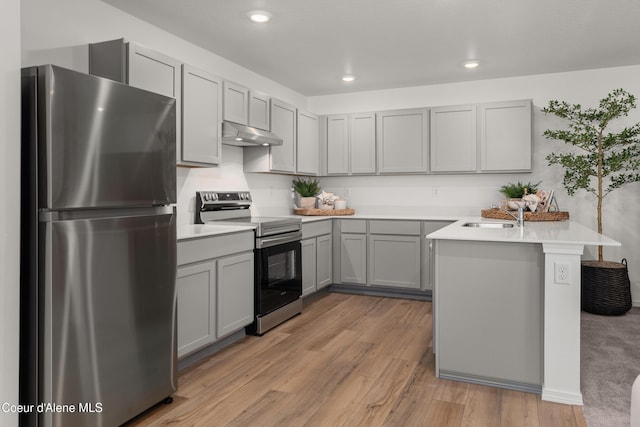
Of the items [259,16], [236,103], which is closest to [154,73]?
[259,16]

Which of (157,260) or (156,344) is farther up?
(157,260)

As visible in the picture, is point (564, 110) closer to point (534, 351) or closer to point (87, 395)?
point (534, 351)

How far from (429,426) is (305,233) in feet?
8.32

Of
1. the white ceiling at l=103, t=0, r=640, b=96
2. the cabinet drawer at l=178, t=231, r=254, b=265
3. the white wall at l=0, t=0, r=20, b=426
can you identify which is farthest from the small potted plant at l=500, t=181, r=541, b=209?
the white wall at l=0, t=0, r=20, b=426

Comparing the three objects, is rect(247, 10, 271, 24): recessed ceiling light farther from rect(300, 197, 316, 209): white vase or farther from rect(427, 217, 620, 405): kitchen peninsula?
rect(300, 197, 316, 209): white vase

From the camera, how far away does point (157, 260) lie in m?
2.29

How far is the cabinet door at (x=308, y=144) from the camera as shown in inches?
198

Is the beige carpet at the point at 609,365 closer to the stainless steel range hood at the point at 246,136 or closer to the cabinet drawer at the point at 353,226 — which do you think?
the cabinet drawer at the point at 353,226

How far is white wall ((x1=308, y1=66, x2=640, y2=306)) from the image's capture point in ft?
14.9

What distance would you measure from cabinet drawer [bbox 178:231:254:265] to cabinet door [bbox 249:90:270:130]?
1.16 meters

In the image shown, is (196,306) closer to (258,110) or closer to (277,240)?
(277,240)

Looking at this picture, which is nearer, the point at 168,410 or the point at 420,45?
the point at 168,410

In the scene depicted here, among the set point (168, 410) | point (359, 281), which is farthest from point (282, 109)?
point (168, 410)

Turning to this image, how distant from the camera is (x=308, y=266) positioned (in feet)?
14.9
